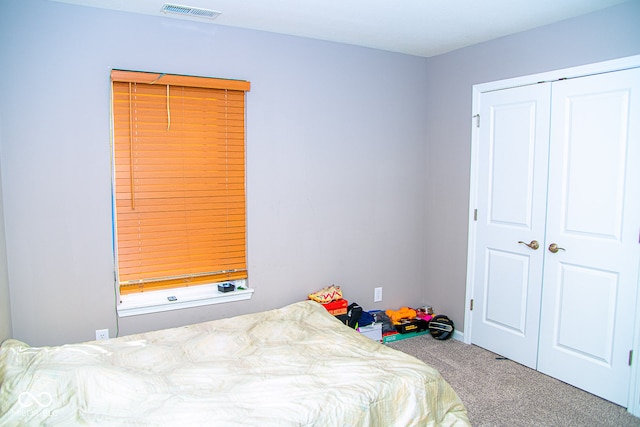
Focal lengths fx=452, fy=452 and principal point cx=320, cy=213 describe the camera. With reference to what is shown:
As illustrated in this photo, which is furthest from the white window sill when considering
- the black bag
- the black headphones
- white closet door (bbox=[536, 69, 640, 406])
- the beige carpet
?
white closet door (bbox=[536, 69, 640, 406])

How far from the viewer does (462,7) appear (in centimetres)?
285

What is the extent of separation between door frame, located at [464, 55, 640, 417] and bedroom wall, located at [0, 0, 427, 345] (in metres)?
0.56

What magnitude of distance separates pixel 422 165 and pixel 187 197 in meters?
2.23

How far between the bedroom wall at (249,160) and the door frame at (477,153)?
0.56 meters

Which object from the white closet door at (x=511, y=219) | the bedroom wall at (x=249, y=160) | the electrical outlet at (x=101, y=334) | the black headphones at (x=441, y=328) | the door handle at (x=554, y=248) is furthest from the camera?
the black headphones at (x=441, y=328)

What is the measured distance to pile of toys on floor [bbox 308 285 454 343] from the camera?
12.0 ft

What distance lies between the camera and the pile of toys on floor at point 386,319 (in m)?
3.67

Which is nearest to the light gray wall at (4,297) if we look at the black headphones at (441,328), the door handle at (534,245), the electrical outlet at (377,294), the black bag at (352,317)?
the black bag at (352,317)

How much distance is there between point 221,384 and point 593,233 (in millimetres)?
2560

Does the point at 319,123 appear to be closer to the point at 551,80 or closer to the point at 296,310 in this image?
the point at 296,310

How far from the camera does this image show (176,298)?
3211 millimetres

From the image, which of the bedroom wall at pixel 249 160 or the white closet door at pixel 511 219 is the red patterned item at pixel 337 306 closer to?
the bedroom wall at pixel 249 160

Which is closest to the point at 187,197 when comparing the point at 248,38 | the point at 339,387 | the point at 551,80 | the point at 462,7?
the point at 248,38

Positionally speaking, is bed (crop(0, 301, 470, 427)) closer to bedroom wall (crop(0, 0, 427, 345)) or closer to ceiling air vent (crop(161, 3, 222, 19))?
bedroom wall (crop(0, 0, 427, 345))
